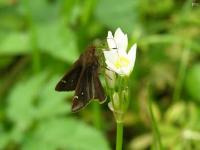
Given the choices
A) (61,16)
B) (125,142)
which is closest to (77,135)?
(125,142)

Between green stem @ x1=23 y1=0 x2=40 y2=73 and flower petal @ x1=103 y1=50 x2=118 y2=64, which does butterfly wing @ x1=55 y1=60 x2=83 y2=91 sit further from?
green stem @ x1=23 y1=0 x2=40 y2=73

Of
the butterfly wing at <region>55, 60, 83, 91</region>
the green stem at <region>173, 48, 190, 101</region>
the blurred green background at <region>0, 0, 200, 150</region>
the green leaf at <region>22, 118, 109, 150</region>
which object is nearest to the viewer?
the butterfly wing at <region>55, 60, 83, 91</region>

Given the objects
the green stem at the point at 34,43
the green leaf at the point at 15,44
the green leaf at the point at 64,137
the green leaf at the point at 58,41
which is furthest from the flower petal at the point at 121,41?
the green leaf at the point at 15,44

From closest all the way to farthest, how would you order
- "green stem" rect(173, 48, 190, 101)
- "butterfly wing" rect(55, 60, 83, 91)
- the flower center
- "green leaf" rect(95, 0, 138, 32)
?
the flower center
"butterfly wing" rect(55, 60, 83, 91)
"green stem" rect(173, 48, 190, 101)
"green leaf" rect(95, 0, 138, 32)

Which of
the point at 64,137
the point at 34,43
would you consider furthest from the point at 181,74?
the point at 64,137

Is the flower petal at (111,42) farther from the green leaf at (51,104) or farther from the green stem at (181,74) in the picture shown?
the green stem at (181,74)

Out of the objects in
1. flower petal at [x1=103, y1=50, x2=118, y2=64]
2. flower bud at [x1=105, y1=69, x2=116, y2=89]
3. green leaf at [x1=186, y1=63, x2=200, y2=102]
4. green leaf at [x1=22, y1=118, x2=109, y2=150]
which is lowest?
green leaf at [x1=22, y1=118, x2=109, y2=150]

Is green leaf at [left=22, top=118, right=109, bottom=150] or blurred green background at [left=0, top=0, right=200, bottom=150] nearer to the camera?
green leaf at [left=22, top=118, right=109, bottom=150]

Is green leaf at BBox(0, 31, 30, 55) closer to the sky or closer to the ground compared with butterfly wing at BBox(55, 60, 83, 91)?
closer to the ground

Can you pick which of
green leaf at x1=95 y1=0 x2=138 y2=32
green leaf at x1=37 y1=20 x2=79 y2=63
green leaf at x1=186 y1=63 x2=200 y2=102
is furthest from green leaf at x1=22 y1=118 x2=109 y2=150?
green leaf at x1=95 y1=0 x2=138 y2=32
